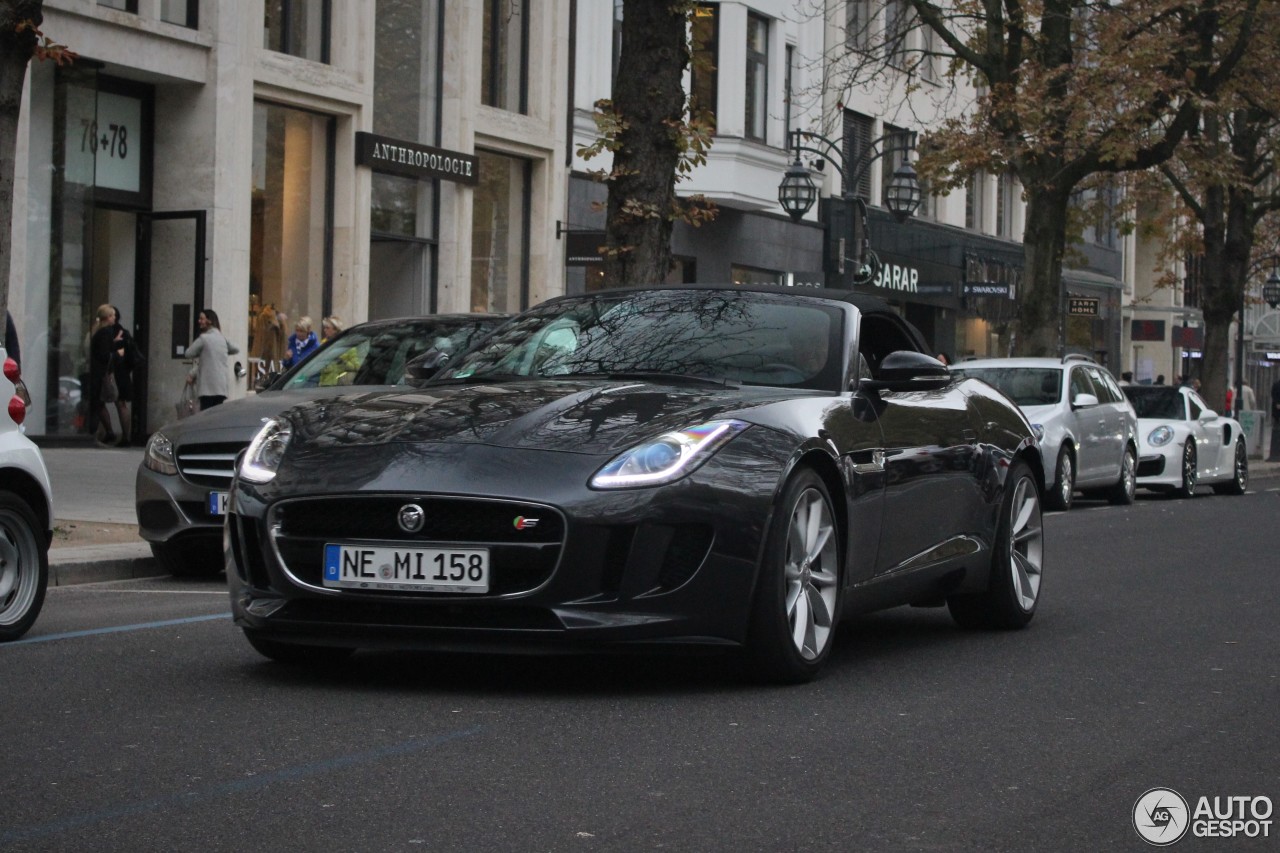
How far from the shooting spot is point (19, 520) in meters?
8.24

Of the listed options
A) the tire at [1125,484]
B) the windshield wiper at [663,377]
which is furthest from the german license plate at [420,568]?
the tire at [1125,484]

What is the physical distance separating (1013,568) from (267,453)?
3.67 meters

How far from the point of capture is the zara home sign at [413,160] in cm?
2739

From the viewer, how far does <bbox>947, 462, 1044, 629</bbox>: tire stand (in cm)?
901

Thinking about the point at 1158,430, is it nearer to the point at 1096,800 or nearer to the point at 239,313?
the point at 239,313

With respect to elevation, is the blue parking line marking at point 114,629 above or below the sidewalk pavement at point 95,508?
below

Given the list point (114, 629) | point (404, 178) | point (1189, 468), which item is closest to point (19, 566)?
point (114, 629)

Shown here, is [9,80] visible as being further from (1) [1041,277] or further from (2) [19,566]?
(1) [1041,277]

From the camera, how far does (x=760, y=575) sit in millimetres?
6742

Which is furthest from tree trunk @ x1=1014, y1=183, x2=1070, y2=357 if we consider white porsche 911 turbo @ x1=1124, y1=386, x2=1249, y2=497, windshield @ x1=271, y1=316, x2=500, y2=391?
windshield @ x1=271, y1=316, x2=500, y2=391

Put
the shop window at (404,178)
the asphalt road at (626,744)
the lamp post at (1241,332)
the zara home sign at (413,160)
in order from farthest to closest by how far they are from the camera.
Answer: the lamp post at (1241,332)
the shop window at (404,178)
the zara home sign at (413,160)
the asphalt road at (626,744)

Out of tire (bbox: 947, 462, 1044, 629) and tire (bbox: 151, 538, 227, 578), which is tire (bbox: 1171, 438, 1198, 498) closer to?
tire (bbox: 151, 538, 227, 578)

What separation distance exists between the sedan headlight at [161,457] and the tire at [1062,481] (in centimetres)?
1182

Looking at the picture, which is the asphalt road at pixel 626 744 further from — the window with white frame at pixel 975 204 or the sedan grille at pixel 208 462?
the window with white frame at pixel 975 204
